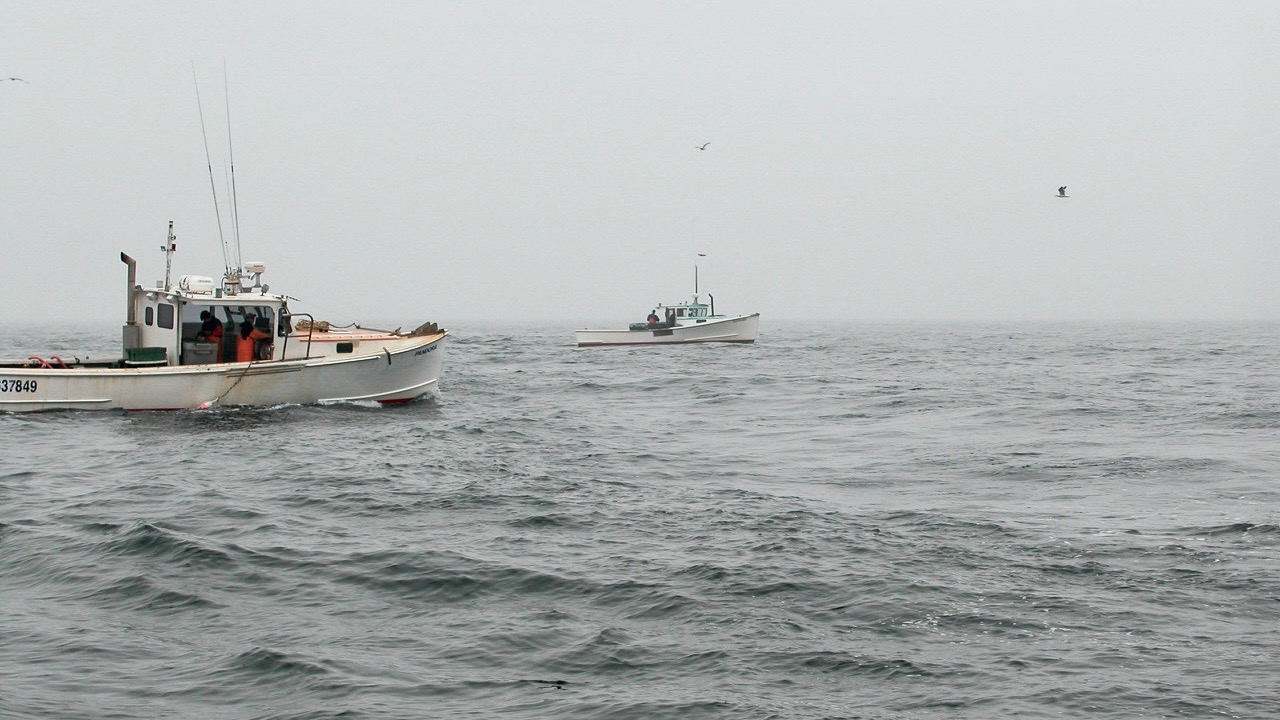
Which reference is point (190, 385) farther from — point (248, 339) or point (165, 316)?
point (165, 316)

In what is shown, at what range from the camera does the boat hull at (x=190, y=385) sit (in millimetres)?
22703

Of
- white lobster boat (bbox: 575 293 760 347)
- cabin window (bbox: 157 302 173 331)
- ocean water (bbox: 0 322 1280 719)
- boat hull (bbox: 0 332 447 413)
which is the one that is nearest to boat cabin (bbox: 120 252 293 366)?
cabin window (bbox: 157 302 173 331)

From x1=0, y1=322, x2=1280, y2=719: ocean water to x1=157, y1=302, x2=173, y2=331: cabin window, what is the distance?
2.82 meters

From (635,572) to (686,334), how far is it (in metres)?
53.4

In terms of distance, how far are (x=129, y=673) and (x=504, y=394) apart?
25227mm

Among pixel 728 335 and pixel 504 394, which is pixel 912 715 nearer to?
pixel 504 394

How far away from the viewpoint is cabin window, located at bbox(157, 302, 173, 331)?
958 inches

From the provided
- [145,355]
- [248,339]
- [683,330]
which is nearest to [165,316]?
[145,355]

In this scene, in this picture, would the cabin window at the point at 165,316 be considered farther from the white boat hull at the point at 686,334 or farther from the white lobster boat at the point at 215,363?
the white boat hull at the point at 686,334

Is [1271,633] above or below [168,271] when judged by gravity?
below

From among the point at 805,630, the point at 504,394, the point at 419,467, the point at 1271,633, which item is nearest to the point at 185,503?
the point at 419,467

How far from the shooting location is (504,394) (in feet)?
108

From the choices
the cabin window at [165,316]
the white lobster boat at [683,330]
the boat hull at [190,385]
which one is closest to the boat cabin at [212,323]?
the cabin window at [165,316]

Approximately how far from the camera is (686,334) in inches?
2505
